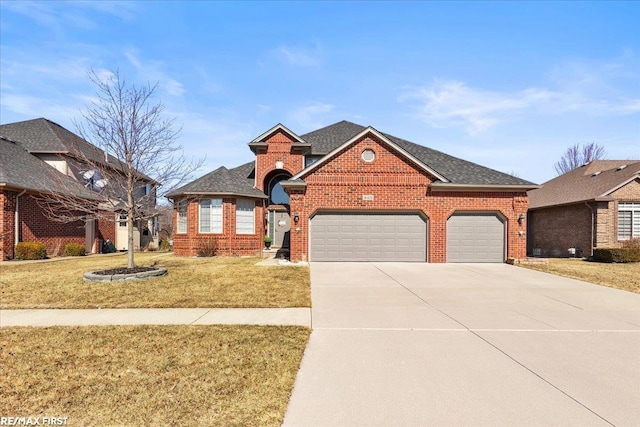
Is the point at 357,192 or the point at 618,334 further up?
the point at 357,192

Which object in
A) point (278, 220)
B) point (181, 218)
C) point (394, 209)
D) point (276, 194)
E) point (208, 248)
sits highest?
point (276, 194)

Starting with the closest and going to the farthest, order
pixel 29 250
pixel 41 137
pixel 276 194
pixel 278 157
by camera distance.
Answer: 1. pixel 29 250
2. pixel 278 157
3. pixel 41 137
4. pixel 276 194

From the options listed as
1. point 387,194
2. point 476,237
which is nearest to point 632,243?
point 476,237

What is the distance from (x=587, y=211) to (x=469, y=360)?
21.5 meters

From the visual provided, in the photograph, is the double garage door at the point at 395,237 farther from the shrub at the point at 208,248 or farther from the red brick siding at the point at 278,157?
the red brick siding at the point at 278,157

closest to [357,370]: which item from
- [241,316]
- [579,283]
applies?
[241,316]

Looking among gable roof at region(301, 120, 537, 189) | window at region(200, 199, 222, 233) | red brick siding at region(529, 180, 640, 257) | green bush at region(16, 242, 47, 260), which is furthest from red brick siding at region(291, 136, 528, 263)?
green bush at region(16, 242, 47, 260)

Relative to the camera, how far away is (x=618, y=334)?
5625 millimetres

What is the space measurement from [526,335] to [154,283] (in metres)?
9.24

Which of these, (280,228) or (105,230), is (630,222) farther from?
(105,230)

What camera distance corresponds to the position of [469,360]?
4465 millimetres

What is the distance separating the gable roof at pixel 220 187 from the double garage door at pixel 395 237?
17.0 ft

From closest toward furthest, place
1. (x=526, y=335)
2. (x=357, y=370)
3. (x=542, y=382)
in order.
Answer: (x=542, y=382)
(x=357, y=370)
(x=526, y=335)

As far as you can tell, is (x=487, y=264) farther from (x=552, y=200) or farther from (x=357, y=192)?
(x=552, y=200)
